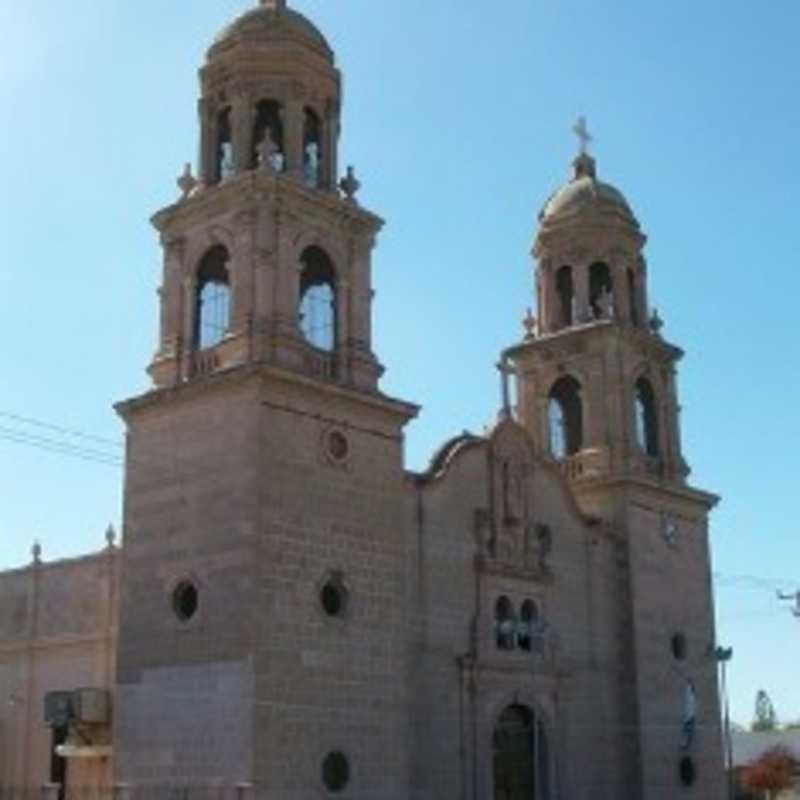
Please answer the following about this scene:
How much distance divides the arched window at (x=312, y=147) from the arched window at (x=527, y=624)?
12273 mm

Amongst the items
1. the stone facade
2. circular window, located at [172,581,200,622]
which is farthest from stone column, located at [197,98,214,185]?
the stone facade

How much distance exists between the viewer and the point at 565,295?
43750 mm

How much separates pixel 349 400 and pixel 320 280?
11.0ft

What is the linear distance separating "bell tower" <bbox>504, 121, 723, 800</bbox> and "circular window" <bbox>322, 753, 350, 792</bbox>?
38.1ft

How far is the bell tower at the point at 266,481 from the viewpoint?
93.9ft

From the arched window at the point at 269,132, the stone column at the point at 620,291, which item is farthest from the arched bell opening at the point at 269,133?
the stone column at the point at 620,291

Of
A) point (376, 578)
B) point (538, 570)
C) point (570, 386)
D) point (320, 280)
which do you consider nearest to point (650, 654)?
point (538, 570)

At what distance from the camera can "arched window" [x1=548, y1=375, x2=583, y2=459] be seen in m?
42.3

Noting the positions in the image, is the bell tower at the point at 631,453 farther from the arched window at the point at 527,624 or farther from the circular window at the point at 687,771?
the arched window at the point at 527,624

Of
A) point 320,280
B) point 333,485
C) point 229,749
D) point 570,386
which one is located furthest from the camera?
point 570,386

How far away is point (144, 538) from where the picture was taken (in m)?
31.1

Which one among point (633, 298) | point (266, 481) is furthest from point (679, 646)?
point (266, 481)

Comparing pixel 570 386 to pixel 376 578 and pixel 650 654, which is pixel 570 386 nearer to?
pixel 650 654

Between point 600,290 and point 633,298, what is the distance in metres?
1.04
